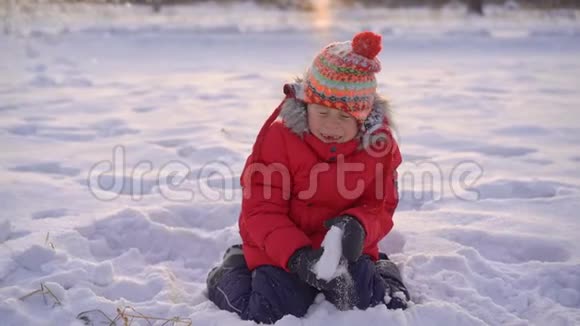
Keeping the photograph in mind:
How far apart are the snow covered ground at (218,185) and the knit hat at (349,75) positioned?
0.79 metres

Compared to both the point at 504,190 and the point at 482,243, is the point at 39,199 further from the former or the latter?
the point at 504,190

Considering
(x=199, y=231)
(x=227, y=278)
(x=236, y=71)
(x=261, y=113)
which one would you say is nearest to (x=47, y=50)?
(x=236, y=71)

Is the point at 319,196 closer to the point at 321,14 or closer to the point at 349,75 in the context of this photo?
the point at 349,75

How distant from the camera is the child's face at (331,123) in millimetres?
2301

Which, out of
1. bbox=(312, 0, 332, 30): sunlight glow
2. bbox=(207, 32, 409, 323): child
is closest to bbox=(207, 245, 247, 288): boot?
bbox=(207, 32, 409, 323): child

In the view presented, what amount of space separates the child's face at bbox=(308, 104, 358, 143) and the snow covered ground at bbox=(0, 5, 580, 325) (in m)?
0.67

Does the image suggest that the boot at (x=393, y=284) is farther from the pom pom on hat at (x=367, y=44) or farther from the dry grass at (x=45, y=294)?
the dry grass at (x=45, y=294)

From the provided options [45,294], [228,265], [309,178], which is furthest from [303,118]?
[45,294]

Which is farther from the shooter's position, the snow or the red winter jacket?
the red winter jacket

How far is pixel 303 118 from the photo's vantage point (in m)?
2.35

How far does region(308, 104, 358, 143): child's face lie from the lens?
230cm

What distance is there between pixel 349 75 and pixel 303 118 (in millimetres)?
263

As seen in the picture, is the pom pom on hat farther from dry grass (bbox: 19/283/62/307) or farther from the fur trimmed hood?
dry grass (bbox: 19/283/62/307)

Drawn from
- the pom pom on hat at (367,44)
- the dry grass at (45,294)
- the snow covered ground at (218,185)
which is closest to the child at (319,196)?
the pom pom on hat at (367,44)
